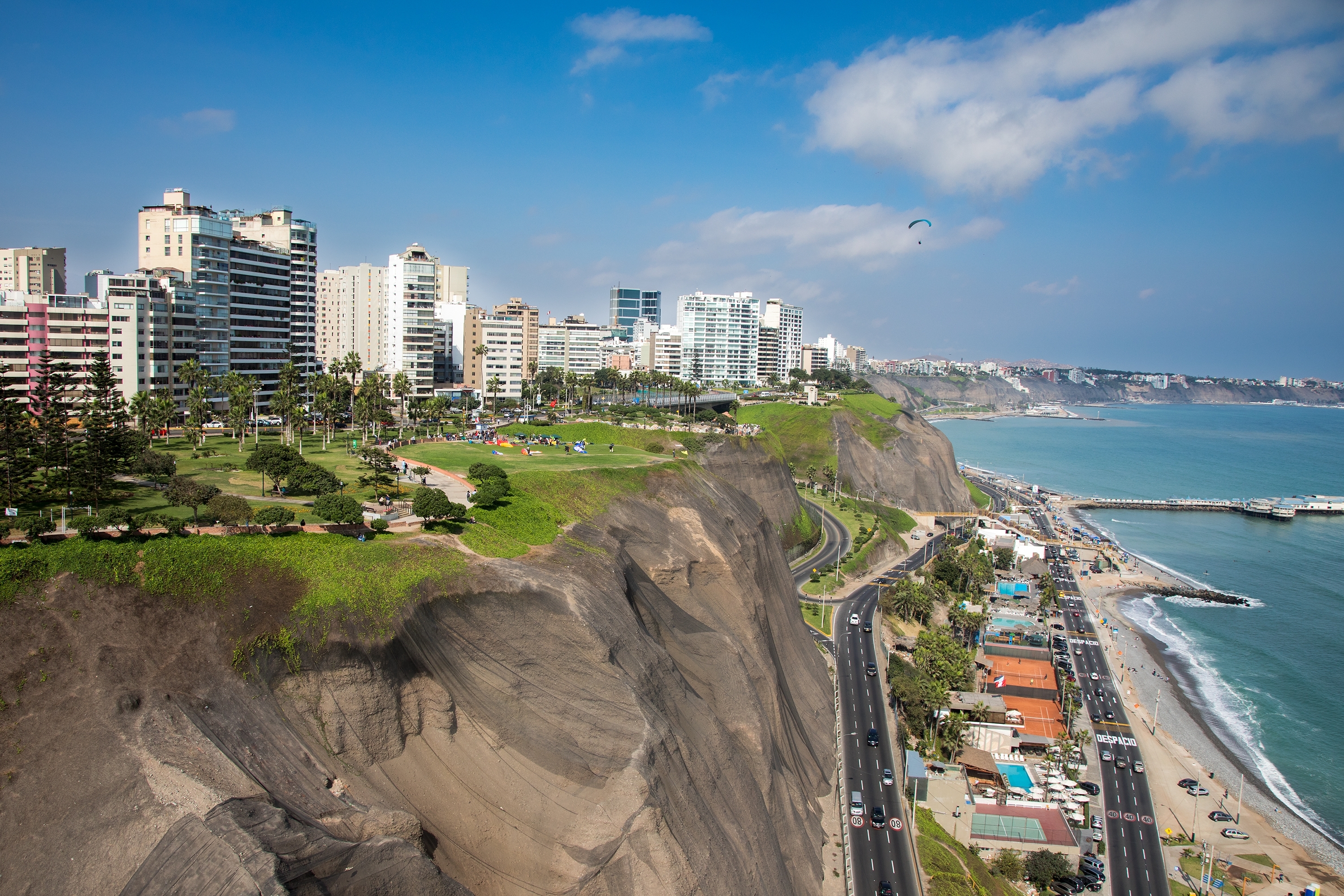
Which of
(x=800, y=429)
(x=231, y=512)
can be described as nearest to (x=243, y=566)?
(x=231, y=512)

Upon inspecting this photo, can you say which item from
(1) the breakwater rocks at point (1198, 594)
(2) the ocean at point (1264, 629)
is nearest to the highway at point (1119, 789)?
(2) the ocean at point (1264, 629)

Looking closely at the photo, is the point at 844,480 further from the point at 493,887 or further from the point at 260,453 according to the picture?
the point at 493,887

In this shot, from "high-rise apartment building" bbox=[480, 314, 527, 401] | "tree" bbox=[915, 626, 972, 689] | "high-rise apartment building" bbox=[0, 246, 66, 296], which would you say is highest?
"high-rise apartment building" bbox=[0, 246, 66, 296]

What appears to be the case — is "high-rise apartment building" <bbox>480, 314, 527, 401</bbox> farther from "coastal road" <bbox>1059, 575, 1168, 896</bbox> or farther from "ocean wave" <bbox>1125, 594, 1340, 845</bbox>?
"ocean wave" <bbox>1125, 594, 1340, 845</bbox>

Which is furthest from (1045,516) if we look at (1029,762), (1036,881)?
(1036,881)

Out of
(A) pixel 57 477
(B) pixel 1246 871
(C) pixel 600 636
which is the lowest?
(B) pixel 1246 871

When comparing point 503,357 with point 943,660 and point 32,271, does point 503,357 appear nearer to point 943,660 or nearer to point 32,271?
point 32,271

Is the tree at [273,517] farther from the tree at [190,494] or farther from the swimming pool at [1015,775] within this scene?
the swimming pool at [1015,775]

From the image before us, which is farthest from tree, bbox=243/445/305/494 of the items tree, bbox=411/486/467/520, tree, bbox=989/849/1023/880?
tree, bbox=989/849/1023/880
